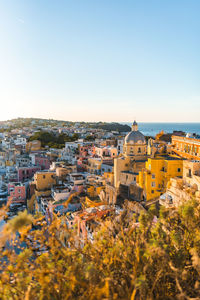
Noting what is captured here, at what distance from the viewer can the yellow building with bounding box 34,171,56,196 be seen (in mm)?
23531

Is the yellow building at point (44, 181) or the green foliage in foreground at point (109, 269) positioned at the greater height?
the green foliage in foreground at point (109, 269)

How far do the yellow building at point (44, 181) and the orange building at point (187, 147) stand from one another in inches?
500

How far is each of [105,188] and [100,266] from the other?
15.0 metres

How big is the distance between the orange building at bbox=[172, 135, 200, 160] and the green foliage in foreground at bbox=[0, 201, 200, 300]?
13.0 meters

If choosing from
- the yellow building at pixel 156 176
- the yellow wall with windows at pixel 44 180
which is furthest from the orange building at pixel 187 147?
the yellow wall with windows at pixel 44 180

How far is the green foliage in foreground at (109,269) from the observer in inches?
160

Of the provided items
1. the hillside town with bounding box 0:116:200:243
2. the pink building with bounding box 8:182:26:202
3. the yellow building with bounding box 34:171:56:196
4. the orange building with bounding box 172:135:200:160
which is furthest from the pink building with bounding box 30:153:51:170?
the orange building with bounding box 172:135:200:160

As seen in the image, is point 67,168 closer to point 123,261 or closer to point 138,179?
point 138,179

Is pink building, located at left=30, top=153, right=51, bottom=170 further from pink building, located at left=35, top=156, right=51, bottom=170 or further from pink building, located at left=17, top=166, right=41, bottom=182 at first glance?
pink building, located at left=17, top=166, right=41, bottom=182

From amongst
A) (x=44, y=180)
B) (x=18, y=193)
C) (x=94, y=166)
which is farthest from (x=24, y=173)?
(x=94, y=166)

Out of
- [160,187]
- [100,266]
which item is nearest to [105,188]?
[160,187]

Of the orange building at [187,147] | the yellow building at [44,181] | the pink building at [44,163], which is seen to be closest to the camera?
the orange building at [187,147]

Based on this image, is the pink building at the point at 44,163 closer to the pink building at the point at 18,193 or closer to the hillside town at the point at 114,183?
the hillside town at the point at 114,183

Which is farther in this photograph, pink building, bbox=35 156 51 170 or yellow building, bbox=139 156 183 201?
pink building, bbox=35 156 51 170
